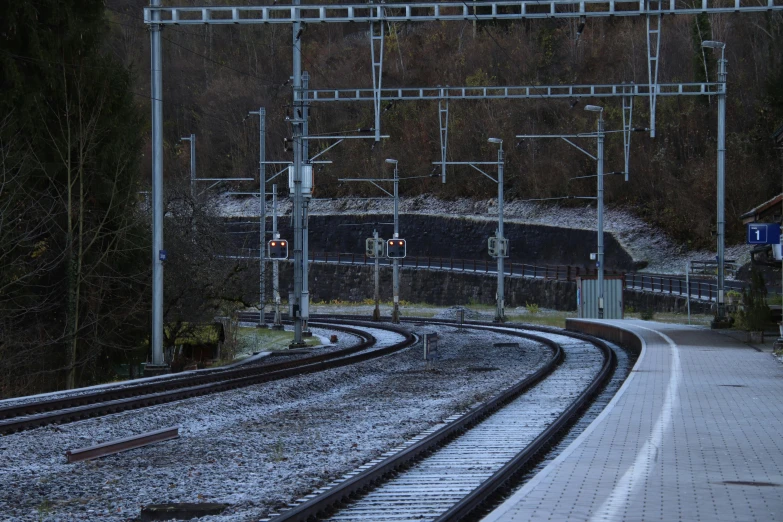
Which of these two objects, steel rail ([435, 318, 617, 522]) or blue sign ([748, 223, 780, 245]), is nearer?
steel rail ([435, 318, 617, 522])

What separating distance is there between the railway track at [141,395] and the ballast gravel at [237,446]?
15.3 inches

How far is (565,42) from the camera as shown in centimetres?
10062

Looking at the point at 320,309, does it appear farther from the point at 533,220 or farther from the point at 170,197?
the point at 170,197

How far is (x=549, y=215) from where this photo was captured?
82125 millimetres

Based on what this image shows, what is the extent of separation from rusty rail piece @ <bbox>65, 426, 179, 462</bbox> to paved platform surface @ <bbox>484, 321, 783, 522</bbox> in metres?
5.31

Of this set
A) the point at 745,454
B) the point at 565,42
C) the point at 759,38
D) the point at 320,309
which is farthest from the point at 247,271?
the point at 565,42

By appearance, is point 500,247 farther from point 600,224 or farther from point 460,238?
point 460,238

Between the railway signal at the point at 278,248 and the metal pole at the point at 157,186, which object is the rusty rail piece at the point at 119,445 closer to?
the metal pole at the point at 157,186

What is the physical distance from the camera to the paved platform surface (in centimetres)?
833

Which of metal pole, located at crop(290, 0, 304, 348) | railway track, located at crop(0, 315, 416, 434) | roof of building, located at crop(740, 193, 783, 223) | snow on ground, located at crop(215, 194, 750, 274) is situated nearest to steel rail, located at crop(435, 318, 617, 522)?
railway track, located at crop(0, 315, 416, 434)

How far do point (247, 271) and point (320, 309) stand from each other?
114ft

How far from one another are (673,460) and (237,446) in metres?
5.52

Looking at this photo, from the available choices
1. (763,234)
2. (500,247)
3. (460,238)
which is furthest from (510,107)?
(763,234)

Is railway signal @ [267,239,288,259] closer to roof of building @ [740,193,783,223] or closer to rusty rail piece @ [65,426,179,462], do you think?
roof of building @ [740,193,783,223]
